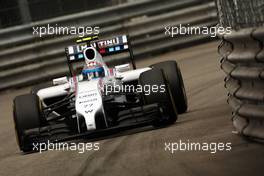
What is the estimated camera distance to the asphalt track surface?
294 inches

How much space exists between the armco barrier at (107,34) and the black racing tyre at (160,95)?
9.31 metres

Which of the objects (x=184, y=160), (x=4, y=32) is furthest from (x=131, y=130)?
(x=4, y=32)

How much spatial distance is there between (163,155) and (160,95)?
9.05 ft

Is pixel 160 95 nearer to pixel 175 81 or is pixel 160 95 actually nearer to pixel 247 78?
pixel 175 81

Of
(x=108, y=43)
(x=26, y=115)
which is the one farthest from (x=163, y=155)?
(x=108, y=43)

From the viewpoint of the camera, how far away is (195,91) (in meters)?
14.7

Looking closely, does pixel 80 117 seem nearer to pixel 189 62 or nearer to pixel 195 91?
pixel 195 91

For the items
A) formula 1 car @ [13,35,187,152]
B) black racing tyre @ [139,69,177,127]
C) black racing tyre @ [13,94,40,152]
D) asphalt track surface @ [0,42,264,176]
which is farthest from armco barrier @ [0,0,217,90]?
black racing tyre @ [139,69,177,127]

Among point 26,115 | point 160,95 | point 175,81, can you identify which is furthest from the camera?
point 175,81

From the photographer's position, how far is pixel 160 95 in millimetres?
11188

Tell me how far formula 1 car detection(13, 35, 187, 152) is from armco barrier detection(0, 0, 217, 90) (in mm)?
7911

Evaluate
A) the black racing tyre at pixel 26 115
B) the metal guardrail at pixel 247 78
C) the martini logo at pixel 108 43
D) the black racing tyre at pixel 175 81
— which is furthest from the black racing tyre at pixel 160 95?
the metal guardrail at pixel 247 78

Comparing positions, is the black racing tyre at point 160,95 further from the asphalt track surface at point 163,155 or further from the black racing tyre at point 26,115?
the black racing tyre at point 26,115

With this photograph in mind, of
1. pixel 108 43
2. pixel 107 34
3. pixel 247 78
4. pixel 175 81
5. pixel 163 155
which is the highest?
pixel 247 78
